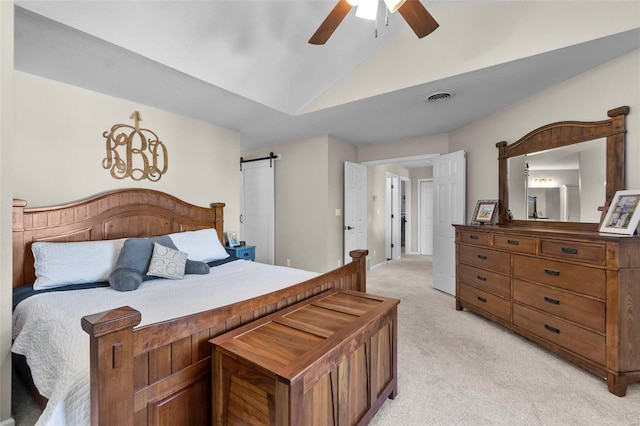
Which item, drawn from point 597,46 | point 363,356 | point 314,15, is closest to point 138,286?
point 363,356

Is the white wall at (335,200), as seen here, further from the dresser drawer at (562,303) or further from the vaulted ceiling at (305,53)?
the dresser drawer at (562,303)

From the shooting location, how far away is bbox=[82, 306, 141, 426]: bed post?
89cm

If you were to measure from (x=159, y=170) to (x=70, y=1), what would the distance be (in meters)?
1.73

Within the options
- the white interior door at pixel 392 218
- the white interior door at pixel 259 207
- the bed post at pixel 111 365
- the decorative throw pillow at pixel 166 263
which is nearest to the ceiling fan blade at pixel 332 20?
the bed post at pixel 111 365

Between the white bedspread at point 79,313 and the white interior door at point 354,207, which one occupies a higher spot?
the white interior door at point 354,207

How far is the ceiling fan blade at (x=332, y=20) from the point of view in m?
1.60

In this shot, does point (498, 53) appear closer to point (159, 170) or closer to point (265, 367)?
point (265, 367)

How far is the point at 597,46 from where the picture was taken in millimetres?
2033

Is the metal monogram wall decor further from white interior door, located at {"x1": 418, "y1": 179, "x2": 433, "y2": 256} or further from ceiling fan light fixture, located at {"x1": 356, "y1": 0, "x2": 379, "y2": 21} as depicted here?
white interior door, located at {"x1": 418, "y1": 179, "x2": 433, "y2": 256}

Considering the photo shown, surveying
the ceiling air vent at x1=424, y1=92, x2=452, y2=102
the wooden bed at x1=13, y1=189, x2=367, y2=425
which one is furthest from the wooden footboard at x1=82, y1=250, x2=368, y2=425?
the ceiling air vent at x1=424, y1=92, x2=452, y2=102

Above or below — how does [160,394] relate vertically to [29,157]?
below

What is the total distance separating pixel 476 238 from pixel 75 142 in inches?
162

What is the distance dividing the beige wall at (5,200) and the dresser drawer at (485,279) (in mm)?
3674

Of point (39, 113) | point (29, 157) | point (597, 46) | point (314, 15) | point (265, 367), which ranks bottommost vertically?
point (265, 367)
